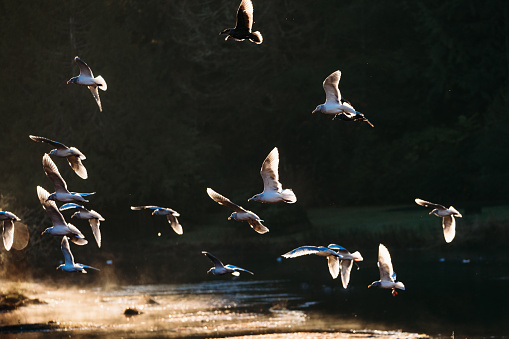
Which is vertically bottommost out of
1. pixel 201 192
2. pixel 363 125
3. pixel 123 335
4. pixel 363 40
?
pixel 123 335

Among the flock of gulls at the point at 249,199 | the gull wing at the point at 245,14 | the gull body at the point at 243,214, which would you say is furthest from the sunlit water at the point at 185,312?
the gull wing at the point at 245,14

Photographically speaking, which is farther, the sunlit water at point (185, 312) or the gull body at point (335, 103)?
the sunlit water at point (185, 312)

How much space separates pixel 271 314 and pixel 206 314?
2.48 meters

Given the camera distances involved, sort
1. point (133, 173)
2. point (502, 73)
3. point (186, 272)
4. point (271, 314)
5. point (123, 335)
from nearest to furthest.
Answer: point (123, 335) < point (271, 314) < point (186, 272) < point (502, 73) < point (133, 173)

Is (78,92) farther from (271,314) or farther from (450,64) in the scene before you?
(271,314)

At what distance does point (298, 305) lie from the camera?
3959cm

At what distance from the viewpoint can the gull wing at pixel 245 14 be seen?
2048 cm

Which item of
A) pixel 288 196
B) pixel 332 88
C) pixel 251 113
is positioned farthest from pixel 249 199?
pixel 251 113

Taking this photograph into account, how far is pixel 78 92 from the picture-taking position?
68.1 metres

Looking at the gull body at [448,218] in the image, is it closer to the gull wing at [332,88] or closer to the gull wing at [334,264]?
the gull wing at [334,264]

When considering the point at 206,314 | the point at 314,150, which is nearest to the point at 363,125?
the point at 314,150

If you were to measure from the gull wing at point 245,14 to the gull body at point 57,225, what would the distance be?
571 centimetres

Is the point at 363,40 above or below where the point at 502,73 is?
above

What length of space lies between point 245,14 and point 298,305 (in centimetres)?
2054
